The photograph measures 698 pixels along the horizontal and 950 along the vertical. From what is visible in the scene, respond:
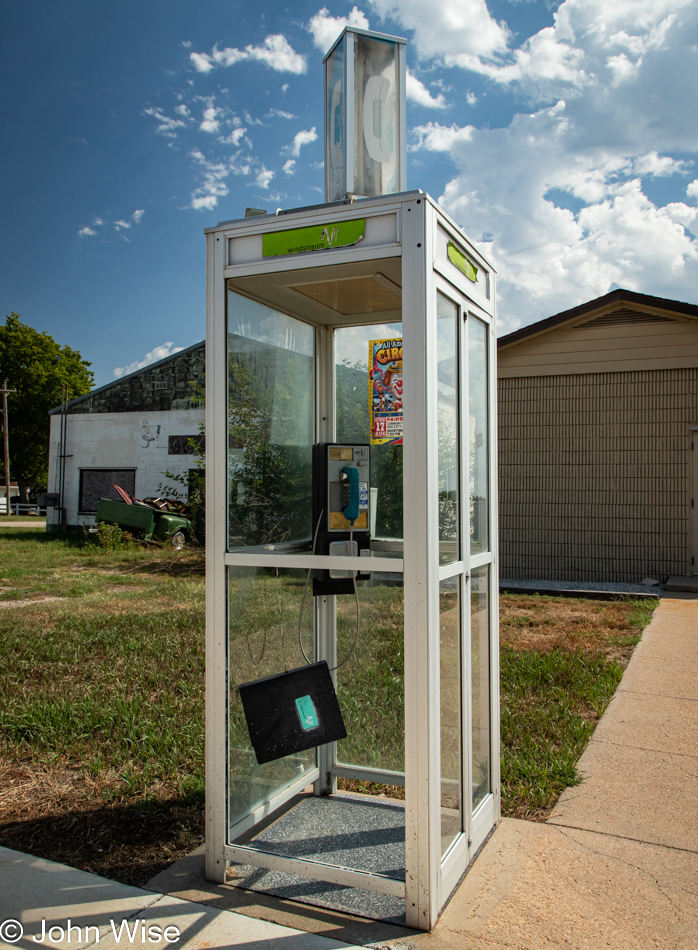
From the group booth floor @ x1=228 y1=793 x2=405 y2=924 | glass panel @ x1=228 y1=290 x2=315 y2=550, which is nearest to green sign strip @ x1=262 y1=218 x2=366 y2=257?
glass panel @ x1=228 y1=290 x2=315 y2=550

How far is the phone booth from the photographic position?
8.45 feet

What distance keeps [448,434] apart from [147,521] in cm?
1396

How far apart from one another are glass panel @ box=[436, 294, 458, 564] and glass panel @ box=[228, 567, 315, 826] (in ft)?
2.73

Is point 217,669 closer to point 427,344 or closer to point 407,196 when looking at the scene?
point 427,344

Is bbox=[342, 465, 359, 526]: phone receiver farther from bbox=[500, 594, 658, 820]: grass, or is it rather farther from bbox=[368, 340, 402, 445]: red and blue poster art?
bbox=[500, 594, 658, 820]: grass

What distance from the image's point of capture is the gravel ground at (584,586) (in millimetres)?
9844

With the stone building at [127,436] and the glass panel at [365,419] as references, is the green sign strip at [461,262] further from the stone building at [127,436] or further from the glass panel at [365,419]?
the stone building at [127,436]

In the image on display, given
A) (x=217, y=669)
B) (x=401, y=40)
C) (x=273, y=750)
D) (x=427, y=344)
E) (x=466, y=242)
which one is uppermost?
(x=401, y=40)

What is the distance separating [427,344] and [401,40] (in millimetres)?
1649

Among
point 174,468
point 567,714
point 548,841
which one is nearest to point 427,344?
point 548,841

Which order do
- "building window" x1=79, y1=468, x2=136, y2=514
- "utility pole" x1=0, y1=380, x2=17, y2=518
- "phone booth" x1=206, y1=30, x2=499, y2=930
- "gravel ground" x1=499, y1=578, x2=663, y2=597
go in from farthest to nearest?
1. "utility pole" x1=0, y1=380, x2=17, y2=518
2. "building window" x1=79, y1=468, x2=136, y2=514
3. "gravel ground" x1=499, y1=578, x2=663, y2=597
4. "phone booth" x1=206, y1=30, x2=499, y2=930

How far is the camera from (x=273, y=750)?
2.84m

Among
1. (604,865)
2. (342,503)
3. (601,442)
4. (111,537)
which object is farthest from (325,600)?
(111,537)

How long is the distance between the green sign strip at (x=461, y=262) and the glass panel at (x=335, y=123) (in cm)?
58
